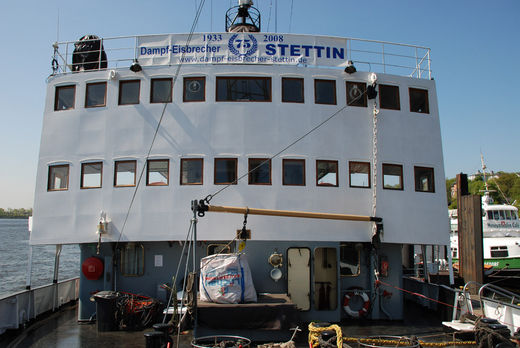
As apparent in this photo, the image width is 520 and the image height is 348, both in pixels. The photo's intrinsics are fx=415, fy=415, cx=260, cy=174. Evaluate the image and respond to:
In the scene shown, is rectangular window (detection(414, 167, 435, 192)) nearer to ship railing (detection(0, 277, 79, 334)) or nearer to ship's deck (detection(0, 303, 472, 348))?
ship's deck (detection(0, 303, 472, 348))

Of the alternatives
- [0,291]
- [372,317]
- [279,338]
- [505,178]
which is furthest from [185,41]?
[505,178]

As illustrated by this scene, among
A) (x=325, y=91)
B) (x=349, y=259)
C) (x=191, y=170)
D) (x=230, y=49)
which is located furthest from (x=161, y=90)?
(x=349, y=259)

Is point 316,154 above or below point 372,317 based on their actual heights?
above

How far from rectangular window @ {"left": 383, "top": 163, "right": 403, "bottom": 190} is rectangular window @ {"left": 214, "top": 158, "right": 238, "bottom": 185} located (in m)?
4.09

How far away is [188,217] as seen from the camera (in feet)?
35.1

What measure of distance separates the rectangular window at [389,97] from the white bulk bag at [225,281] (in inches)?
238

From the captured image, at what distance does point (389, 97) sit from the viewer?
11797 mm

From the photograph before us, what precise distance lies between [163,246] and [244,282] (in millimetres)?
3159

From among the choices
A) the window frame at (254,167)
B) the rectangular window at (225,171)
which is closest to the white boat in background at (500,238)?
the window frame at (254,167)

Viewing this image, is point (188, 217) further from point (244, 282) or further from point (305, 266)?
point (305, 266)

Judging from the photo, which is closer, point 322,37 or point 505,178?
point 322,37

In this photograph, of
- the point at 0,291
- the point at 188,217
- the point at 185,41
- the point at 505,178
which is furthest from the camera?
the point at 505,178

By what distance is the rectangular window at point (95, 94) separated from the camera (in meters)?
11.6

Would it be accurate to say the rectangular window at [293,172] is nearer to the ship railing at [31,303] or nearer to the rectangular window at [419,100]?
the rectangular window at [419,100]
